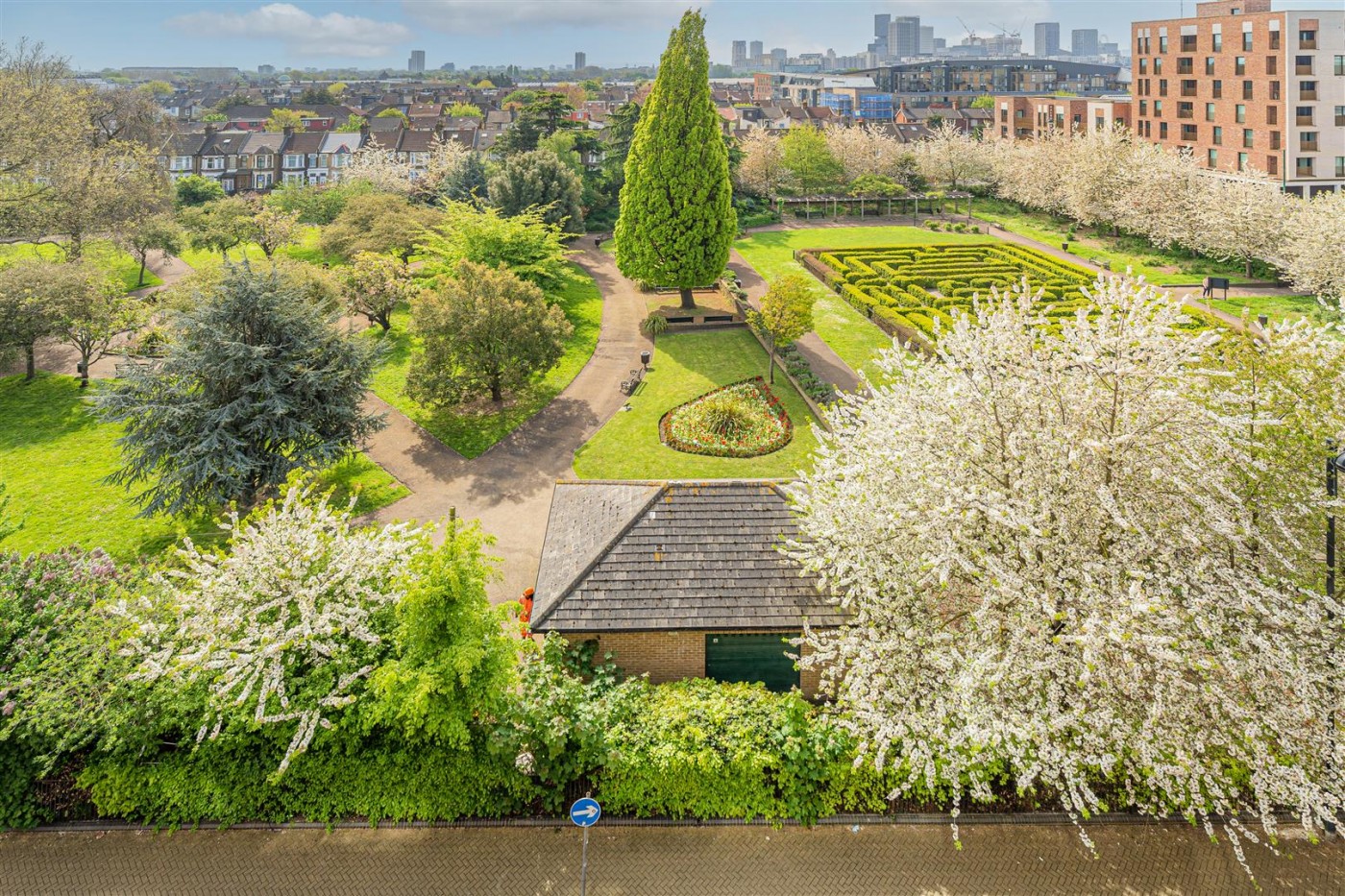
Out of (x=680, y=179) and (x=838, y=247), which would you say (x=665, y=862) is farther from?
(x=838, y=247)

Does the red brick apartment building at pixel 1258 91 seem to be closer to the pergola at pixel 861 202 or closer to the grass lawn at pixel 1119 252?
the grass lawn at pixel 1119 252

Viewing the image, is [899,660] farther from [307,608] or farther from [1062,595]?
[307,608]

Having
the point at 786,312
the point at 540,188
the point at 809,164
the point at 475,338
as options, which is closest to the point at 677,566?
the point at 475,338

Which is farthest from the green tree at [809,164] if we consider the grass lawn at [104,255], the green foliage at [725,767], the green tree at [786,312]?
the green foliage at [725,767]

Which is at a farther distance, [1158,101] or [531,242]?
[1158,101]

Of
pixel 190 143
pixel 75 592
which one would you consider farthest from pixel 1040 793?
pixel 190 143
